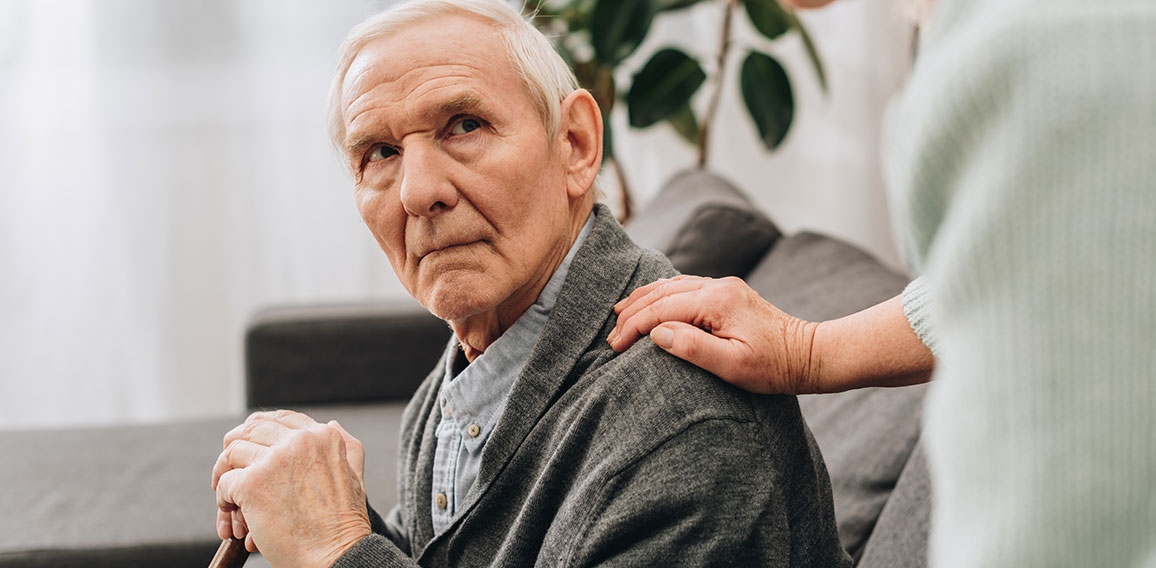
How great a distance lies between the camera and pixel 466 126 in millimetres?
928

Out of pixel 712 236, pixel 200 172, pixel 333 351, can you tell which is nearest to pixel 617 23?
pixel 712 236

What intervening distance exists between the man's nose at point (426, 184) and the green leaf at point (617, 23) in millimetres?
1703

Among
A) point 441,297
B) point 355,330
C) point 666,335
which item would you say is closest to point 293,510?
point 441,297

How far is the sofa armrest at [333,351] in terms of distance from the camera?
8.14ft

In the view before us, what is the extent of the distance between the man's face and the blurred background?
2263 millimetres

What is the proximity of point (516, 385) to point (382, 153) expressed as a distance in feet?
0.85

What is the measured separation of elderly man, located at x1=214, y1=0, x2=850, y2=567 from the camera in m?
0.79

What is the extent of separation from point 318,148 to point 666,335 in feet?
8.92

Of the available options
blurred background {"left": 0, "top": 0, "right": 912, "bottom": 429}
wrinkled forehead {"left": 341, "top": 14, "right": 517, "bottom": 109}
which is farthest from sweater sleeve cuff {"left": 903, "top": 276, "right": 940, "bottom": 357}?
blurred background {"left": 0, "top": 0, "right": 912, "bottom": 429}

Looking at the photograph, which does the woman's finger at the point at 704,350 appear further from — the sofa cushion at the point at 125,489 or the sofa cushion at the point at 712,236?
the sofa cushion at the point at 125,489

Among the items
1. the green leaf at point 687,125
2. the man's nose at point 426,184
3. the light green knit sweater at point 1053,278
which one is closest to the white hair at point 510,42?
the man's nose at point 426,184

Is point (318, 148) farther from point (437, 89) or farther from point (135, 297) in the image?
point (437, 89)

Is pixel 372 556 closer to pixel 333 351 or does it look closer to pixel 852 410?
pixel 852 410

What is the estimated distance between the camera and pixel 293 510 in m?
0.91
